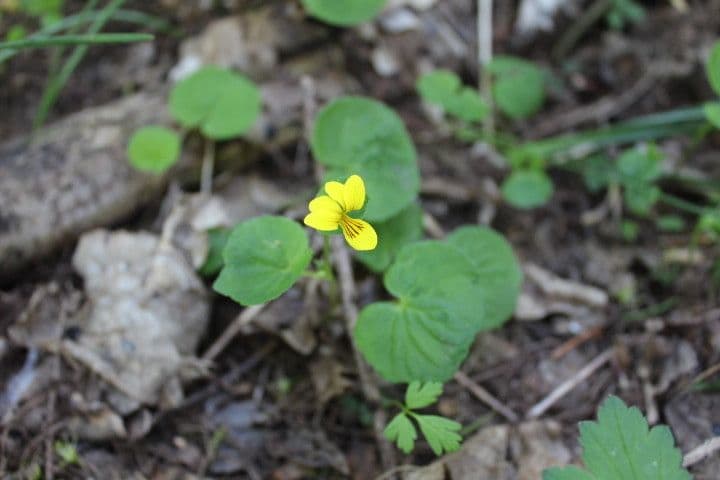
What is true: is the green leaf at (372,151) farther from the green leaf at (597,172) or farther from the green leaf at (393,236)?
the green leaf at (597,172)

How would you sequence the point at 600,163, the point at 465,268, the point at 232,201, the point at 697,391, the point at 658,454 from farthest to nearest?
the point at 600,163
the point at 232,201
the point at 697,391
the point at 465,268
the point at 658,454

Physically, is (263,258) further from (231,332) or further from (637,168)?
(637,168)

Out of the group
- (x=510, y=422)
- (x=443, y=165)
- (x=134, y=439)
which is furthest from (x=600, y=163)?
(x=134, y=439)

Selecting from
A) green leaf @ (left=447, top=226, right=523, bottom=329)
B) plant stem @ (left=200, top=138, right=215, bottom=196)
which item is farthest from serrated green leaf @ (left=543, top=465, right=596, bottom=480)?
plant stem @ (left=200, top=138, right=215, bottom=196)

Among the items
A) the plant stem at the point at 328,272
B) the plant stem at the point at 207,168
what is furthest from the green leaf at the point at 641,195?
the plant stem at the point at 207,168

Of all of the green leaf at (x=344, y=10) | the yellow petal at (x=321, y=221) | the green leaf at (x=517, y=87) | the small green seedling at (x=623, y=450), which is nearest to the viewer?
the yellow petal at (x=321, y=221)

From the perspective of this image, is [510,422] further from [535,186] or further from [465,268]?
[535,186]
